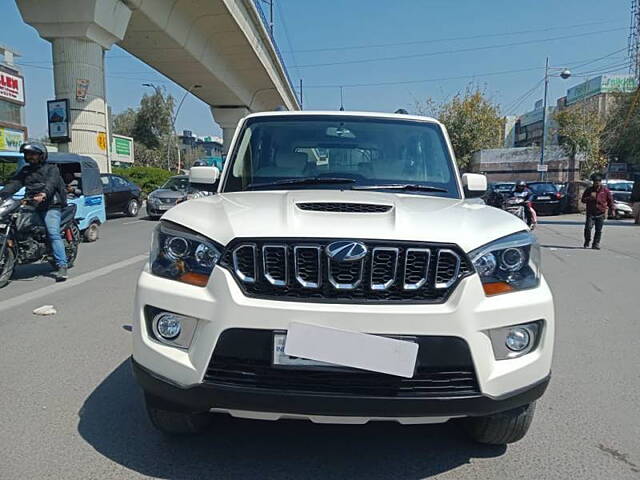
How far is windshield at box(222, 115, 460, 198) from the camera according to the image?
365 cm

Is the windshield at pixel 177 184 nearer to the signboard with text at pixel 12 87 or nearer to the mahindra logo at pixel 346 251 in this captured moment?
the mahindra logo at pixel 346 251

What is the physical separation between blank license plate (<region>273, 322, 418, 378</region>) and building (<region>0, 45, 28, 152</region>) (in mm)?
38955

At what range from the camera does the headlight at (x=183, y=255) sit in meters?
2.45

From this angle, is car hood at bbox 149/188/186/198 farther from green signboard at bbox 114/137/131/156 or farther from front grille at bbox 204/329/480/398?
green signboard at bbox 114/137/131/156

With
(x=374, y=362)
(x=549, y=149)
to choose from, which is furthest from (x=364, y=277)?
(x=549, y=149)

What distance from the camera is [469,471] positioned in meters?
2.69

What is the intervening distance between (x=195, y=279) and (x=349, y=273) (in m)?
0.71

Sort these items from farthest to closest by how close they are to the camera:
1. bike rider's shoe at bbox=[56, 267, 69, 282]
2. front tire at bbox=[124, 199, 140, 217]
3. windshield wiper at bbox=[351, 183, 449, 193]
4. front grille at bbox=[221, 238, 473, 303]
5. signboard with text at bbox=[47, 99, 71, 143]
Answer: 1. signboard with text at bbox=[47, 99, 71, 143]
2. front tire at bbox=[124, 199, 140, 217]
3. bike rider's shoe at bbox=[56, 267, 69, 282]
4. windshield wiper at bbox=[351, 183, 449, 193]
5. front grille at bbox=[221, 238, 473, 303]

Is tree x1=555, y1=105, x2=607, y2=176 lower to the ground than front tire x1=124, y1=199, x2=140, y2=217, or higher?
higher

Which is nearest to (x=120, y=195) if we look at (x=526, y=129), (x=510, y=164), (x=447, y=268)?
(x=447, y=268)

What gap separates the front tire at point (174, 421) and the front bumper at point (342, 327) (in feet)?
1.07

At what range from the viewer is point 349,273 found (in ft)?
7.77

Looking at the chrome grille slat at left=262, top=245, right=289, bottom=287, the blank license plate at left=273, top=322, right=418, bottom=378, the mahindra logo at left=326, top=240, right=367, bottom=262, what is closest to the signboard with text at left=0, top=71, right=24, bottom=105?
the chrome grille slat at left=262, top=245, right=289, bottom=287

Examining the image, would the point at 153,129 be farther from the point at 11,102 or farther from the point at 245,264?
the point at 245,264
